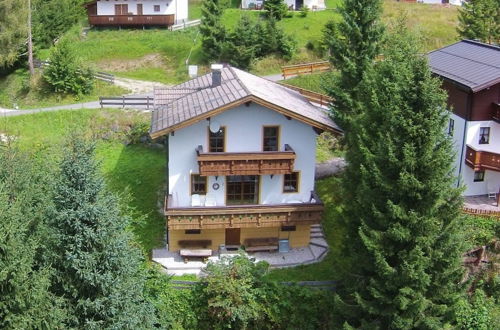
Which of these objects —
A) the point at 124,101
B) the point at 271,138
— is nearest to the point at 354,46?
the point at 271,138

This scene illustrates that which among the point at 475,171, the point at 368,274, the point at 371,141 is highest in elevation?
the point at 371,141

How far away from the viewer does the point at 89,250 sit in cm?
2138

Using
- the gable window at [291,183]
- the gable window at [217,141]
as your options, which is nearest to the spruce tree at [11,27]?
the gable window at [217,141]

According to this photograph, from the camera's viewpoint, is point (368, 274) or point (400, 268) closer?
point (400, 268)

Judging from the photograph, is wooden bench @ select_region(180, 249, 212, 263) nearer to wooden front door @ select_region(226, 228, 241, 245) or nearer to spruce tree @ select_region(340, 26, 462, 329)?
wooden front door @ select_region(226, 228, 241, 245)

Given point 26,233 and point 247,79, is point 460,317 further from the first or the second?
point 26,233

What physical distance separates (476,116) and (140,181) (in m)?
18.8

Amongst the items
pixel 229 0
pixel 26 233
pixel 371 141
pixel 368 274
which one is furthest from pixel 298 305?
pixel 229 0

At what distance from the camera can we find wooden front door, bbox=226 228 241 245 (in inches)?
1205

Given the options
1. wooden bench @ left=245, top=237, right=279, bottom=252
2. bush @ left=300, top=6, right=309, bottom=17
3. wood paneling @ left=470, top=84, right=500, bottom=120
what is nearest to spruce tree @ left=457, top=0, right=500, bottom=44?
bush @ left=300, top=6, right=309, bottom=17

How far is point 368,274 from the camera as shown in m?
24.7

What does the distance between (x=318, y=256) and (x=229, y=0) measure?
44.3 metres

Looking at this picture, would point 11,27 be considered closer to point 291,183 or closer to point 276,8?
point 276,8

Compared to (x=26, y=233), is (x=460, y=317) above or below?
below
